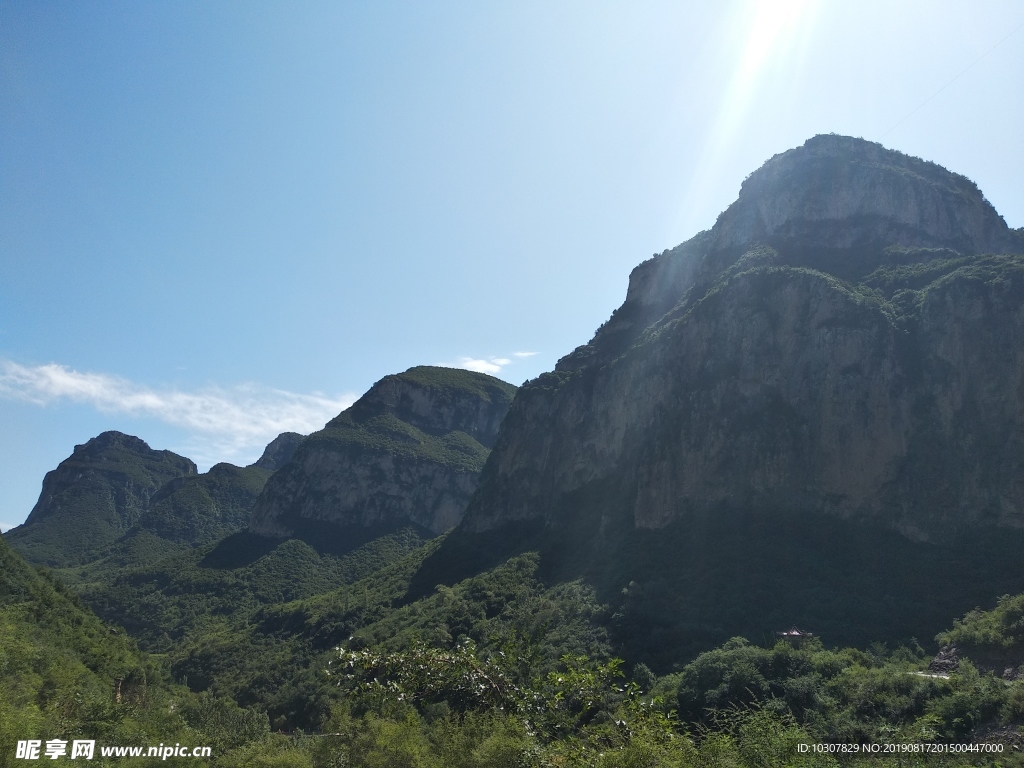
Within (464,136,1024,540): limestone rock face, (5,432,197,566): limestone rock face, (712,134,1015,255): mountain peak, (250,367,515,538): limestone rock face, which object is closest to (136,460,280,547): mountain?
(5,432,197,566): limestone rock face

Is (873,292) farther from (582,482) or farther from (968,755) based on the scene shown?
(968,755)

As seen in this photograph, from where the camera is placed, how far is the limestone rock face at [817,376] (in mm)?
51625

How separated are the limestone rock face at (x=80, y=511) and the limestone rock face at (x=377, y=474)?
56750mm

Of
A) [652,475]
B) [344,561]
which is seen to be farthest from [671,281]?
[344,561]

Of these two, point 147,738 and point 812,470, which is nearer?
point 147,738

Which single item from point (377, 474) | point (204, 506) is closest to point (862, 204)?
point (377, 474)

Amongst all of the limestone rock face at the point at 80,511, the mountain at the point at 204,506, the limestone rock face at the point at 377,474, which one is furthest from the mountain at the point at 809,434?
the limestone rock face at the point at 80,511

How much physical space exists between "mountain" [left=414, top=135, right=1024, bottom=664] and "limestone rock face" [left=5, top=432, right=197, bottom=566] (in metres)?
121

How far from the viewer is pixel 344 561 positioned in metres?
117

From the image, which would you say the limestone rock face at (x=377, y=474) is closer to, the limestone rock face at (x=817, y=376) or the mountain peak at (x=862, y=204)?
the limestone rock face at (x=817, y=376)

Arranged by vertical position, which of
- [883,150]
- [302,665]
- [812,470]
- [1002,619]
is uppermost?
[883,150]

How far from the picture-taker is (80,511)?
171125mm

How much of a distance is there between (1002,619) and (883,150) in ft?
252

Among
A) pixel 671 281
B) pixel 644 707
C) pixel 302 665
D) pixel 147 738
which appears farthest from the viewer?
pixel 671 281
